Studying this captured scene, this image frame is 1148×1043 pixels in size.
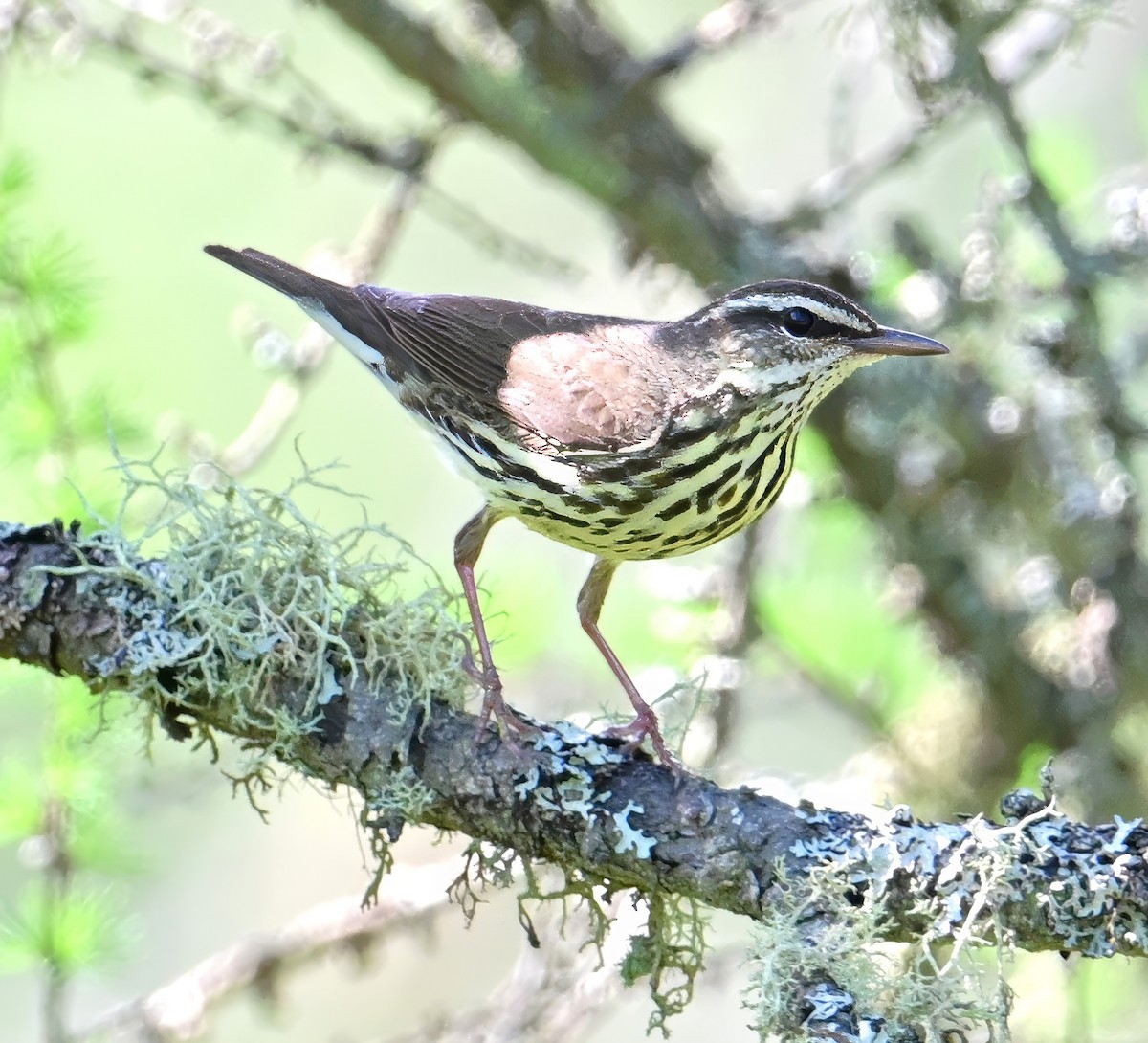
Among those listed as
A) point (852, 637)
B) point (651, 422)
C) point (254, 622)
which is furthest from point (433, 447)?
point (852, 637)

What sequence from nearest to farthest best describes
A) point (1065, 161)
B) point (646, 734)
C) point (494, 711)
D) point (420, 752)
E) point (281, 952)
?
A: point (420, 752) → point (494, 711) → point (646, 734) → point (281, 952) → point (1065, 161)

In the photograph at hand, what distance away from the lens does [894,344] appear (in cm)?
357

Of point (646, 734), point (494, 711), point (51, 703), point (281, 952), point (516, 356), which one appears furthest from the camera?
point (281, 952)

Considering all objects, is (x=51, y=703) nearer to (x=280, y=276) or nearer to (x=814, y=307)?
(x=280, y=276)

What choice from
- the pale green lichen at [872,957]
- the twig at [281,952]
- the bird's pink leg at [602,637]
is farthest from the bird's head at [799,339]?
the twig at [281,952]

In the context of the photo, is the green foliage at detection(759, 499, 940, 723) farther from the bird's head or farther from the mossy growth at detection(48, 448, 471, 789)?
the mossy growth at detection(48, 448, 471, 789)

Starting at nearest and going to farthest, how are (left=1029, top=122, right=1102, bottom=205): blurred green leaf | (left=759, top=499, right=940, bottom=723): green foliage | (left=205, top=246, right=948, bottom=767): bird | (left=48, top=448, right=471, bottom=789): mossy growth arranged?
1. (left=48, top=448, right=471, bottom=789): mossy growth
2. (left=205, top=246, right=948, bottom=767): bird
3. (left=759, top=499, right=940, bottom=723): green foliage
4. (left=1029, top=122, right=1102, bottom=205): blurred green leaf

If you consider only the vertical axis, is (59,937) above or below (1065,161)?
below

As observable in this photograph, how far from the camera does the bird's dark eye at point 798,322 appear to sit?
364 cm

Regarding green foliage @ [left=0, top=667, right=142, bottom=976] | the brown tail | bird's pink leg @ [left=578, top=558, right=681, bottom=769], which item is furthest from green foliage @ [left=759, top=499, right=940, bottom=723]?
green foliage @ [left=0, top=667, right=142, bottom=976]

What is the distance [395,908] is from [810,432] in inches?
85.4

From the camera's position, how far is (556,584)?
5230 millimetres

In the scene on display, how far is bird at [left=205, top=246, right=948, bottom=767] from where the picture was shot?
3535mm

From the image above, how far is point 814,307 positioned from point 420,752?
1.53 meters
